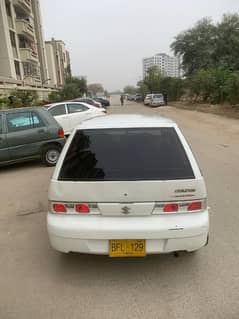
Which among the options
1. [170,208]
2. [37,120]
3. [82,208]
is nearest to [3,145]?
[37,120]

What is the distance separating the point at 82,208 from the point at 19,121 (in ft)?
18.1

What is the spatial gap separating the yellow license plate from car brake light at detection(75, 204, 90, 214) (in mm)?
381

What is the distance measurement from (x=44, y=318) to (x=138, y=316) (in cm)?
81

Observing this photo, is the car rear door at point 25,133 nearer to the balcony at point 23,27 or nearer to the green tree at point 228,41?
the balcony at point 23,27

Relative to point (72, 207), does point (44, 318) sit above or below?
below

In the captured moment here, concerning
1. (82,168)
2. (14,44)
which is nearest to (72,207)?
(82,168)

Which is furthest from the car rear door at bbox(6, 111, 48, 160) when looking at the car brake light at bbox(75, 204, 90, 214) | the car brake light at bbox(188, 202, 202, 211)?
the car brake light at bbox(188, 202, 202, 211)

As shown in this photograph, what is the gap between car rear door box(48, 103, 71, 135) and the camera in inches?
478

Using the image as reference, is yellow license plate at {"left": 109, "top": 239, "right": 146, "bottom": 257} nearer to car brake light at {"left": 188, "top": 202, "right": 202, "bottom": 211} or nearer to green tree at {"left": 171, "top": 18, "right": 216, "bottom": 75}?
car brake light at {"left": 188, "top": 202, "right": 202, "bottom": 211}

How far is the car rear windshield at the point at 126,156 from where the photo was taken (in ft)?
9.22

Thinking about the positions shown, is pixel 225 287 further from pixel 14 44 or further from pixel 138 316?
pixel 14 44

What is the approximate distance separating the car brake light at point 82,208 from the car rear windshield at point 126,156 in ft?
0.85

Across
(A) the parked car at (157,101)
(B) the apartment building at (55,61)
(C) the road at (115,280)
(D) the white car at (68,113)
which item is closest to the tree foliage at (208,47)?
(A) the parked car at (157,101)

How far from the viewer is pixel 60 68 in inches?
3073
